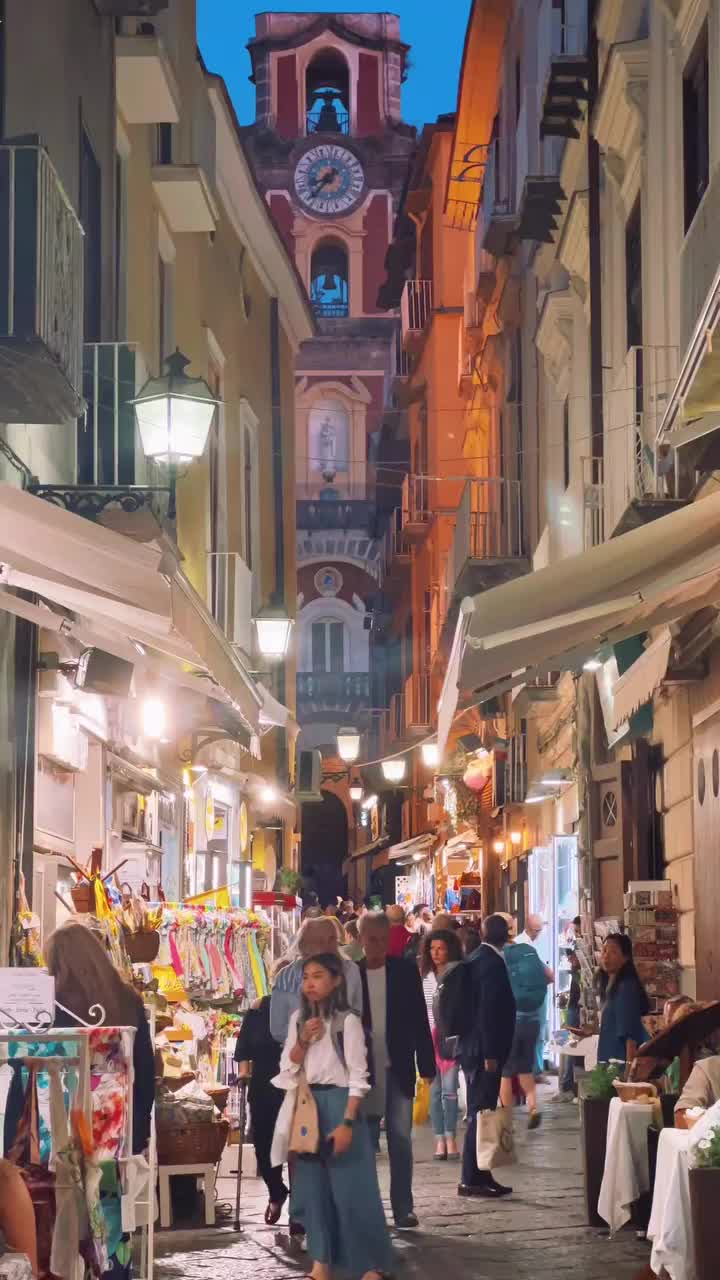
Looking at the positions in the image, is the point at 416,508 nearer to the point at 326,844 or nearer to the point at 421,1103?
the point at 421,1103

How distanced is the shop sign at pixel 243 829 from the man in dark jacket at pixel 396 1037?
13.6 metres

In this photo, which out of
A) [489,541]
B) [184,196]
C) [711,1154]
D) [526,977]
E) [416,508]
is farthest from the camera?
[416,508]

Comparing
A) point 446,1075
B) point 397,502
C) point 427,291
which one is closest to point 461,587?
point 446,1075

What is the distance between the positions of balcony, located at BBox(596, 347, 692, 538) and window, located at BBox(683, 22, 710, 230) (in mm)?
1019

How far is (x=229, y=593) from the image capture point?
879 inches

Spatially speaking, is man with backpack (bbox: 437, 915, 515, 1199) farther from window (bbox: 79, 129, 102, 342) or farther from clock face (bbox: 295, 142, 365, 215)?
clock face (bbox: 295, 142, 365, 215)

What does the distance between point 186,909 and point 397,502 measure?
3584 centimetres

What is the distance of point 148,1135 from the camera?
923cm

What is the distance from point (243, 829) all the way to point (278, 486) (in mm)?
5917

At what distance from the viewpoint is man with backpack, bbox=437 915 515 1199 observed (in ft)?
43.7

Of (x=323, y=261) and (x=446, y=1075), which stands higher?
(x=323, y=261)

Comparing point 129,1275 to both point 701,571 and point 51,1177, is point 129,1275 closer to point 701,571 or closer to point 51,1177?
point 51,1177

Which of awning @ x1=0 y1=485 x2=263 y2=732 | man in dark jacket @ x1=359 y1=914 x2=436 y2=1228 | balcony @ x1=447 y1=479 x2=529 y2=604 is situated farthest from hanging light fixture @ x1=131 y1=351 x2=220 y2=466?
balcony @ x1=447 y1=479 x2=529 y2=604

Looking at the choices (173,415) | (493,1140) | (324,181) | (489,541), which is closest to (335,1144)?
(493,1140)
